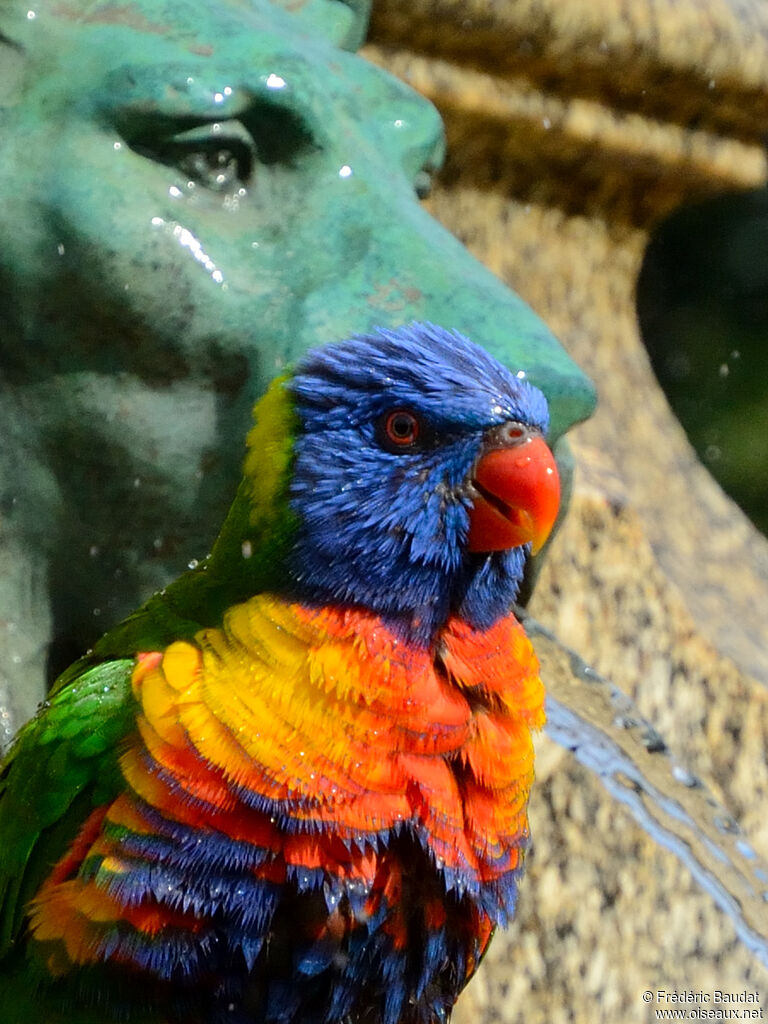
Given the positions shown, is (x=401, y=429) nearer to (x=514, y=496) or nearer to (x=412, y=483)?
(x=412, y=483)

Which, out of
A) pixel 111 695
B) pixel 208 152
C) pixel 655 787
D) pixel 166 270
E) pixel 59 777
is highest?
pixel 208 152

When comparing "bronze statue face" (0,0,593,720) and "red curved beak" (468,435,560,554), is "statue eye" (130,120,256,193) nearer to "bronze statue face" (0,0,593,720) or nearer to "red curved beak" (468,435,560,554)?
"bronze statue face" (0,0,593,720)

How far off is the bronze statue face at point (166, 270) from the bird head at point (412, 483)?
1.72ft

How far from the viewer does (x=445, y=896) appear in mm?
1835

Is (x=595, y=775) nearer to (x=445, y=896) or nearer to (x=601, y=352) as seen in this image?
(x=445, y=896)

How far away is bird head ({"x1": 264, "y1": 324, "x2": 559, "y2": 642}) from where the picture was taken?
1.84 metres

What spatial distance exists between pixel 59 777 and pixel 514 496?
78cm

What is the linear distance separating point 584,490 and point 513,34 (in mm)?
1212

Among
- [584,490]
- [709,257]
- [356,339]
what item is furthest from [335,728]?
[709,257]

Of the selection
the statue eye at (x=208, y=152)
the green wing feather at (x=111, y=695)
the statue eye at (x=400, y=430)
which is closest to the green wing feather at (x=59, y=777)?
the green wing feather at (x=111, y=695)

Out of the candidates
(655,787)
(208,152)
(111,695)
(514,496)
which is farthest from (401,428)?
(655,787)

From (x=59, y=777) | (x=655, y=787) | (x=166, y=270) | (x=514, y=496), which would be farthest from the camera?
(x=655, y=787)

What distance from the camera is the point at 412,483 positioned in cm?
185

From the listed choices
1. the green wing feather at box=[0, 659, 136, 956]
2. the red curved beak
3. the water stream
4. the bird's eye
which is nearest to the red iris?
the bird's eye
